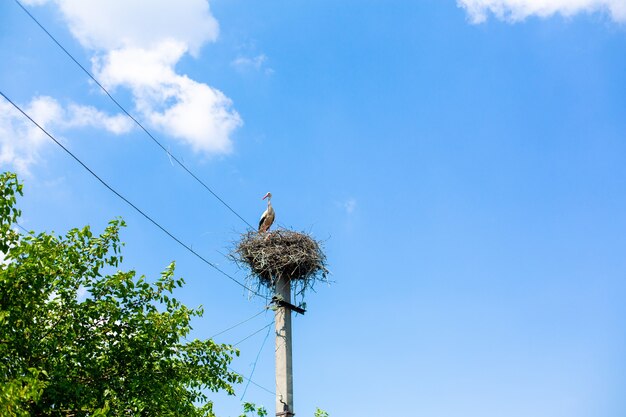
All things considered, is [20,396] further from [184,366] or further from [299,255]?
[299,255]

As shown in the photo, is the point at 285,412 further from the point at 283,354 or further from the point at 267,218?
the point at 267,218

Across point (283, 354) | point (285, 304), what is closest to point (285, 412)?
point (283, 354)

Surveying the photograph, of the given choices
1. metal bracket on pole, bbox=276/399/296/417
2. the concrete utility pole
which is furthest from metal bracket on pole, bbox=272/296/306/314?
metal bracket on pole, bbox=276/399/296/417

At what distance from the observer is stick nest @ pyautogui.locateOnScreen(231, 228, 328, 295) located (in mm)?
13039

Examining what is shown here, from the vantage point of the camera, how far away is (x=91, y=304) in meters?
10.9

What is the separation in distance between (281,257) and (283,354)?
207 centimetres

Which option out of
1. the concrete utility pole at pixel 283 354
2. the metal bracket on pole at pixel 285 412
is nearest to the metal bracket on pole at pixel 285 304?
the concrete utility pole at pixel 283 354

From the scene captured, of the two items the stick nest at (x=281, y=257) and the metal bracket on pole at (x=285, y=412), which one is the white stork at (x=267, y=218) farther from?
the metal bracket on pole at (x=285, y=412)

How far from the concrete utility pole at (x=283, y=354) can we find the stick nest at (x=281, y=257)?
59 centimetres

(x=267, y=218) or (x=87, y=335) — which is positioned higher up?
(x=267, y=218)

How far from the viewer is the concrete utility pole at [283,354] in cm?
1118

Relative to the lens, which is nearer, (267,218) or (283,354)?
(283,354)

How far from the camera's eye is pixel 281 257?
1304 centimetres

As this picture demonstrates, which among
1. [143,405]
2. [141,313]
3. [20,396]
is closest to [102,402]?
[143,405]
